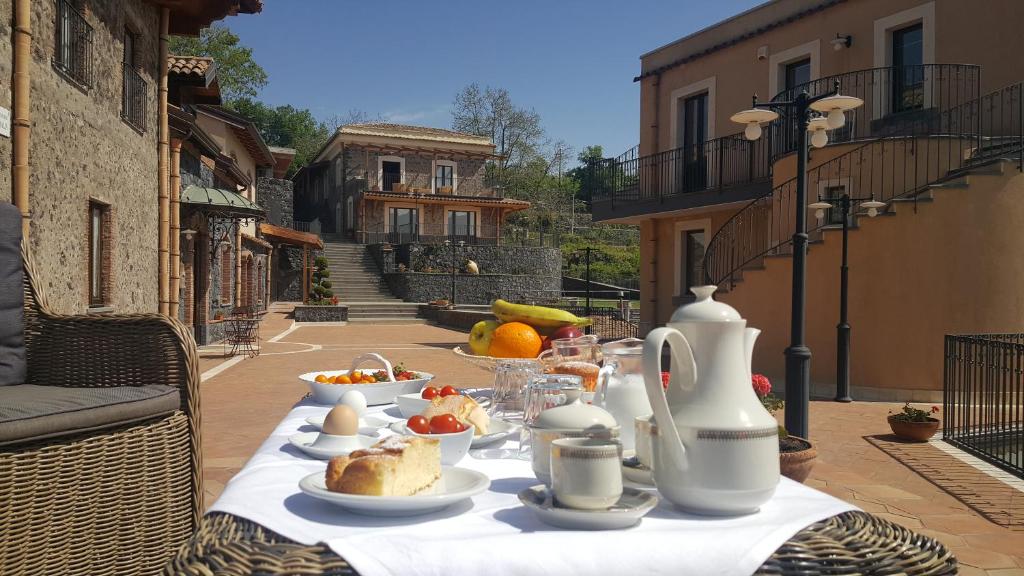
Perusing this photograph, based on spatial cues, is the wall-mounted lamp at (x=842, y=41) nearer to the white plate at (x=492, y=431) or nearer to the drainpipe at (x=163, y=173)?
the drainpipe at (x=163, y=173)

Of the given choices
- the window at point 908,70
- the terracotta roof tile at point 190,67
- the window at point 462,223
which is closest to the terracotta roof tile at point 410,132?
the window at point 462,223

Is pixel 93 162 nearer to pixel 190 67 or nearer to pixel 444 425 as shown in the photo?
pixel 190 67

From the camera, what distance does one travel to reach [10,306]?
2.79 metres

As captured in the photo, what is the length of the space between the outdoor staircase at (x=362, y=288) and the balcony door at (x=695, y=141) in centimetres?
1086

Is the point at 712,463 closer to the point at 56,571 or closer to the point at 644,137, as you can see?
the point at 56,571

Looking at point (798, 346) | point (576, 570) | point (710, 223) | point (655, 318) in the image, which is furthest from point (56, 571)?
point (655, 318)

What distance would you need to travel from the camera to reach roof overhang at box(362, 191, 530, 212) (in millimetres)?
31781

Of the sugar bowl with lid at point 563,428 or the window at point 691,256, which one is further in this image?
the window at point 691,256

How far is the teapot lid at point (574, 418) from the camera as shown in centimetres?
145

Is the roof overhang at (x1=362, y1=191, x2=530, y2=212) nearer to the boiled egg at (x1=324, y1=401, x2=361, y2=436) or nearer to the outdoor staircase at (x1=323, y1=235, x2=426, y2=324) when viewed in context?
the outdoor staircase at (x1=323, y1=235, x2=426, y2=324)

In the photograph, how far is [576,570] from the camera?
117 centimetres

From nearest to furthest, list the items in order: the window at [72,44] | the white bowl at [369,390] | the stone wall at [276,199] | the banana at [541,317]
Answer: the white bowl at [369,390], the banana at [541,317], the window at [72,44], the stone wall at [276,199]

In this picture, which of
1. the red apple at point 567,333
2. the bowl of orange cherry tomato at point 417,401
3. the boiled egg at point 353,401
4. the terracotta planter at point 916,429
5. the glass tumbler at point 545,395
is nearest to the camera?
the glass tumbler at point 545,395

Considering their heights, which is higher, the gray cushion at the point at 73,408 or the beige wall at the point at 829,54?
the beige wall at the point at 829,54
